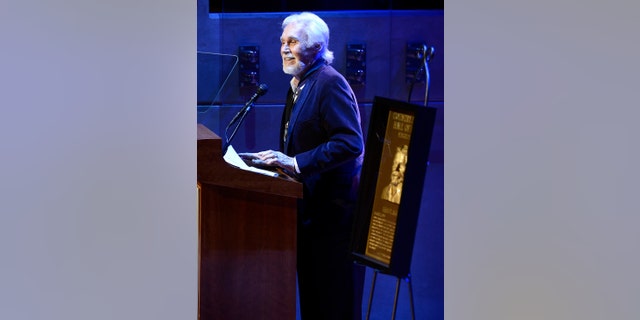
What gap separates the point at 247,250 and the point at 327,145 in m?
0.43

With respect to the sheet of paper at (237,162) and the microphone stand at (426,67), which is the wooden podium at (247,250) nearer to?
the sheet of paper at (237,162)

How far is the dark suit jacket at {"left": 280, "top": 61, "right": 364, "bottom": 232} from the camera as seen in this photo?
343cm

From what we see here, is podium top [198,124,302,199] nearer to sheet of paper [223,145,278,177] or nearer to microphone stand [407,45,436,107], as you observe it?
sheet of paper [223,145,278,177]

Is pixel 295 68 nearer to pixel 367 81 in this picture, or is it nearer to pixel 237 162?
pixel 367 81

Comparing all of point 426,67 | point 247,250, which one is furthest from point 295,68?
point 247,250

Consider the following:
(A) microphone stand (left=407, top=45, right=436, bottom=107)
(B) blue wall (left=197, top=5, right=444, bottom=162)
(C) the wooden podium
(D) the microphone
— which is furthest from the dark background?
(C) the wooden podium

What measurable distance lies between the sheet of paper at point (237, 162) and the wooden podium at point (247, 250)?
0.17ft

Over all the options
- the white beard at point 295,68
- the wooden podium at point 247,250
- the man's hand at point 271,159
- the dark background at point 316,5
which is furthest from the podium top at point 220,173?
the dark background at point 316,5

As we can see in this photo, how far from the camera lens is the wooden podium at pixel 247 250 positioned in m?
3.32
